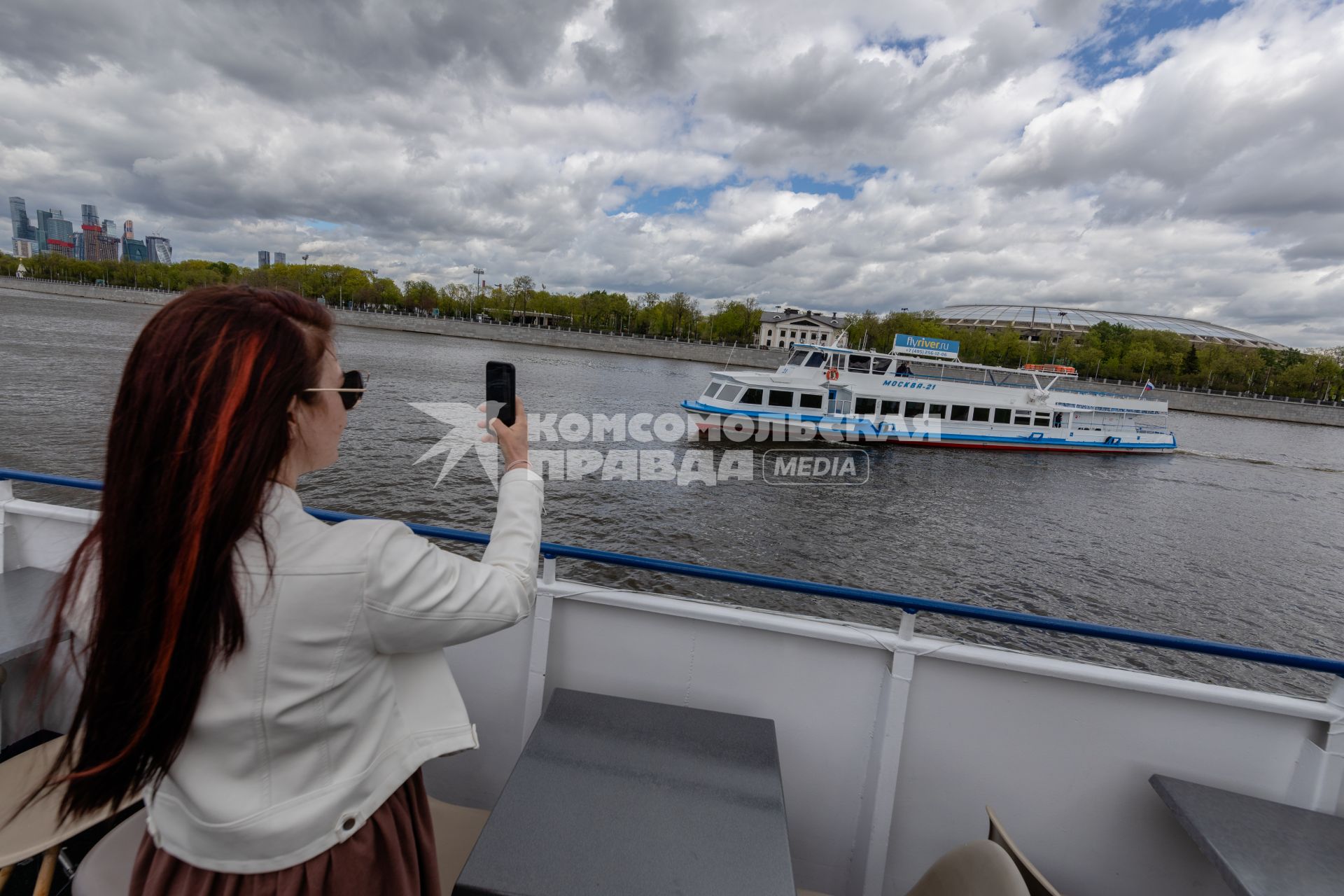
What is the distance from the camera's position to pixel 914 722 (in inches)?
101

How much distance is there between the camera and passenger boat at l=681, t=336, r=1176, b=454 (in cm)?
2300

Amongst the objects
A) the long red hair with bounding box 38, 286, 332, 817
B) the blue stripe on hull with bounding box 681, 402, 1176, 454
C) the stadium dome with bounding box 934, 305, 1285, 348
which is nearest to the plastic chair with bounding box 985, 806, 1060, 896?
the long red hair with bounding box 38, 286, 332, 817

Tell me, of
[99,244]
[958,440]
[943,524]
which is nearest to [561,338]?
[958,440]

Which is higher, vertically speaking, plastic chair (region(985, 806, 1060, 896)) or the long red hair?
the long red hair

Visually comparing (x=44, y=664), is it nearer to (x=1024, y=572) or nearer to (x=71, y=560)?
(x=71, y=560)

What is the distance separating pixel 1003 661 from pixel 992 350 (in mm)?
99433

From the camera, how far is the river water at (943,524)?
1084 centimetres

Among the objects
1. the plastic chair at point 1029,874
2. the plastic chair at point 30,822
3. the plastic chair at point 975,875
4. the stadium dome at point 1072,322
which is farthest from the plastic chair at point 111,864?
the stadium dome at point 1072,322

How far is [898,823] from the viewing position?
8.63 ft

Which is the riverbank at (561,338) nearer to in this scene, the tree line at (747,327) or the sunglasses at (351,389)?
the tree line at (747,327)

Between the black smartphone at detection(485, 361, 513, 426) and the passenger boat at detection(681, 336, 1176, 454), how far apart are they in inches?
825

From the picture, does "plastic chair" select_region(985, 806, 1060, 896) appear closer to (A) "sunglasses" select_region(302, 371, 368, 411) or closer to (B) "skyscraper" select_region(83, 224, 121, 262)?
(A) "sunglasses" select_region(302, 371, 368, 411)

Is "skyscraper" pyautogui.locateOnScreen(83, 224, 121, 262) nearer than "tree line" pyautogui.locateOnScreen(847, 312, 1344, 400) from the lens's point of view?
No

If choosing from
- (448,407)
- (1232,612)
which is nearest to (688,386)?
(448,407)
